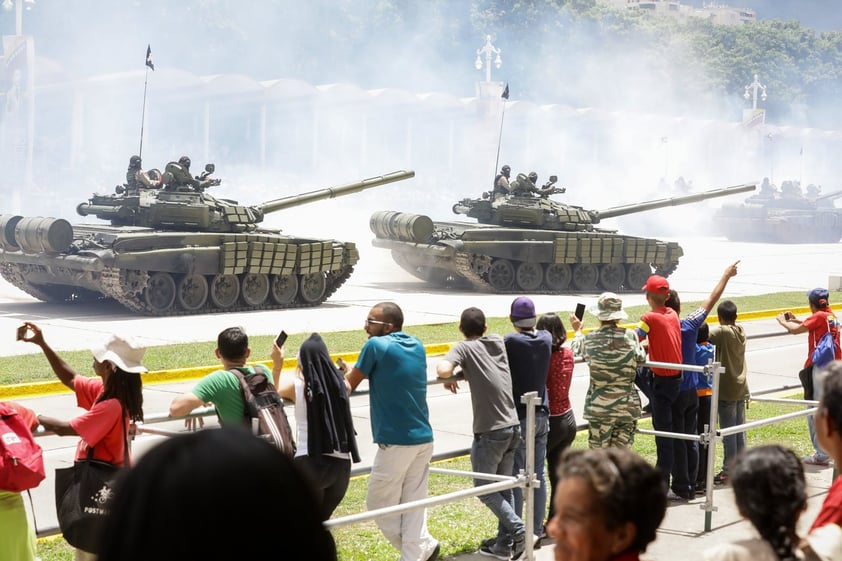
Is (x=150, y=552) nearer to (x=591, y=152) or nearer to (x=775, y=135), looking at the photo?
(x=591, y=152)

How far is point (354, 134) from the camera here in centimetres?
6669

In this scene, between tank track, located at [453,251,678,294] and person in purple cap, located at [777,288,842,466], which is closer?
person in purple cap, located at [777,288,842,466]

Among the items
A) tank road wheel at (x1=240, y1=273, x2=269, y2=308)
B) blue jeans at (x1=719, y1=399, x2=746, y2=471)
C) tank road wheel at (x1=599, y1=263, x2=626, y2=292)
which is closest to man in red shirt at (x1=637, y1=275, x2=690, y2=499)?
blue jeans at (x1=719, y1=399, x2=746, y2=471)

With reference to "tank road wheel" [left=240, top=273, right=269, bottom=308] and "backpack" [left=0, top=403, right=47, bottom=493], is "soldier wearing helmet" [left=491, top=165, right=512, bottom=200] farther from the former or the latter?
"backpack" [left=0, top=403, right=47, bottom=493]

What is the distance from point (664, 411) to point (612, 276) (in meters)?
22.4

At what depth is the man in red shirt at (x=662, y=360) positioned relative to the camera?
9.62m

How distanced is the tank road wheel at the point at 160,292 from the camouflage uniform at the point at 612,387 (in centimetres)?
1533

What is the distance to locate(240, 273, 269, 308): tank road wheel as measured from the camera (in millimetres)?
24734

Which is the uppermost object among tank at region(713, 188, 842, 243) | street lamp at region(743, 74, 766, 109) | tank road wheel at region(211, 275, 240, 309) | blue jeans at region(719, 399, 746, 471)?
street lamp at region(743, 74, 766, 109)

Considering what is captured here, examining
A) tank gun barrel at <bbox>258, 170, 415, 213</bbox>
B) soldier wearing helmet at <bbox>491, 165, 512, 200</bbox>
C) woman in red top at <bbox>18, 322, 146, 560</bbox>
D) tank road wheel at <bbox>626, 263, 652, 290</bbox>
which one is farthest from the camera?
tank road wheel at <bbox>626, 263, 652, 290</bbox>

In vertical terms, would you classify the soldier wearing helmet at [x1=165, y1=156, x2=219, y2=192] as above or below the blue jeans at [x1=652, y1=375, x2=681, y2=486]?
above

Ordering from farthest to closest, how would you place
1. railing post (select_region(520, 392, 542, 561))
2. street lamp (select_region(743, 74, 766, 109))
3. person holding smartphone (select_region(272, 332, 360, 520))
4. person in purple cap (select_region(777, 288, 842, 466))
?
1. street lamp (select_region(743, 74, 766, 109))
2. person in purple cap (select_region(777, 288, 842, 466))
3. railing post (select_region(520, 392, 542, 561))
4. person holding smartphone (select_region(272, 332, 360, 520))

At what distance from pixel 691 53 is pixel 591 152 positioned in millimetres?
20871

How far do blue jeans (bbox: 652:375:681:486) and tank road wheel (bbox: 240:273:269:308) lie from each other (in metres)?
15.8
